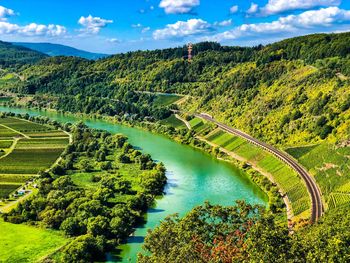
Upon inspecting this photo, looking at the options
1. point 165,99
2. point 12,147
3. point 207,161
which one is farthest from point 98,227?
point 165,99

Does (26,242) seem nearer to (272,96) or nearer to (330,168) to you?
(330,168)

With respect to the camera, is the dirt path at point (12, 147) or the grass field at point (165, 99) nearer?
the dirt path at point (12, 147)

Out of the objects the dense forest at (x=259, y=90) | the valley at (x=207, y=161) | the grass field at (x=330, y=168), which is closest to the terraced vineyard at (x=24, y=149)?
the valley at (x=207, y=161)

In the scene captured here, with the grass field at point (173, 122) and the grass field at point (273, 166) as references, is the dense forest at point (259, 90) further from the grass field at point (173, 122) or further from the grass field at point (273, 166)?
the grass field at point (273, 166)

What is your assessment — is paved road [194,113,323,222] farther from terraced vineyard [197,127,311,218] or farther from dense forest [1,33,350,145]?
dense forest [1,33,350,145]

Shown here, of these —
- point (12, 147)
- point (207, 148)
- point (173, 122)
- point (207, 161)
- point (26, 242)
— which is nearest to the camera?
point (26, 242)

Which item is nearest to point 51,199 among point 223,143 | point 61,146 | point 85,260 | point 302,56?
point 85,260

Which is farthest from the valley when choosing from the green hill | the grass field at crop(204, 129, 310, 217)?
the green hill

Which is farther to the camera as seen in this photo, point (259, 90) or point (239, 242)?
point (259, 90)
